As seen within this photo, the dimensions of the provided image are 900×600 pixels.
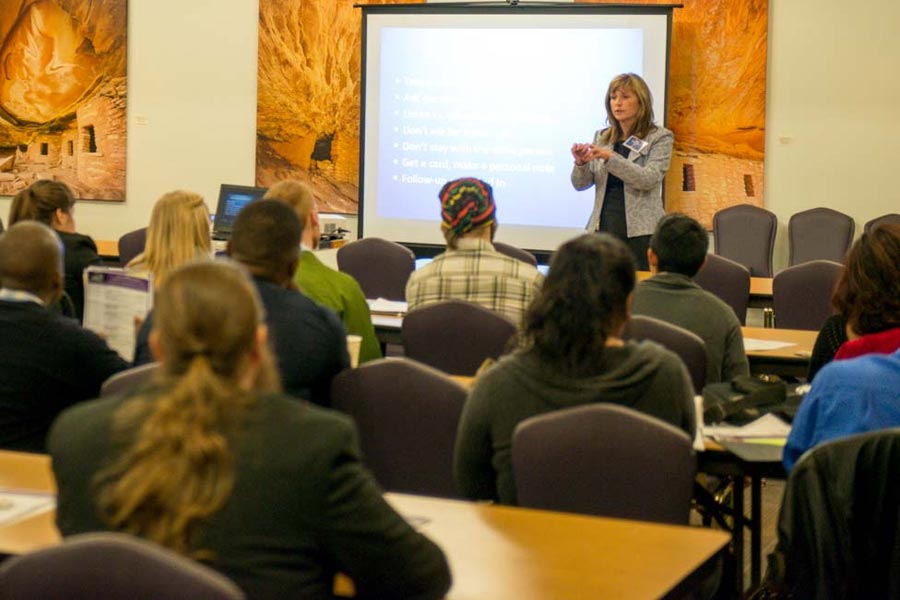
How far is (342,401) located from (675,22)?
6.38m

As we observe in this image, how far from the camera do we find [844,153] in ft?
29.5

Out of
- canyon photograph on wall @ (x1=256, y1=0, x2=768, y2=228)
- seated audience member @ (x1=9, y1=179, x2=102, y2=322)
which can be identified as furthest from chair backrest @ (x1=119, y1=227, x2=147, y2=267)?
canyon photograph on wall @ (x1=256, y1=0, x2=768, y2=228)

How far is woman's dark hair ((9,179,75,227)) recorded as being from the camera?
221 inches

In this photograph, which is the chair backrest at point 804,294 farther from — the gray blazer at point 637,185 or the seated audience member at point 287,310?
the seated audience member at point 287,310

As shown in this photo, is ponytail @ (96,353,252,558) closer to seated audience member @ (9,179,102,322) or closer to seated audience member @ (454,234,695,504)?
seated audience member @ (454,234,695,504)

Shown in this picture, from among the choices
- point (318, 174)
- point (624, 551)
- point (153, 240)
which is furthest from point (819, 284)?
point (318, 174)

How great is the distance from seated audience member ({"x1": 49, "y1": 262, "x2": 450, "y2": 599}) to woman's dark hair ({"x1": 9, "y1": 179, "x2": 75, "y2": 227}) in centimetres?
387

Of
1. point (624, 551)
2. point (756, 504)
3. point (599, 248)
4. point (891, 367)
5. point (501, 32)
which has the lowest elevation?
point (756, 504)

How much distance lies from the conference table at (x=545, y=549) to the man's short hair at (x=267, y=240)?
2.96 feet

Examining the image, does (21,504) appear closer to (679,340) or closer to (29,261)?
(29,261)

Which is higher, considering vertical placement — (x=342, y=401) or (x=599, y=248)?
(x=599, y=248)

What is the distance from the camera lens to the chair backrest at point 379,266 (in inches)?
272

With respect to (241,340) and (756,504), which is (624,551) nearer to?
(241,340)

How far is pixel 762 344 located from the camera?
497 centimetres
